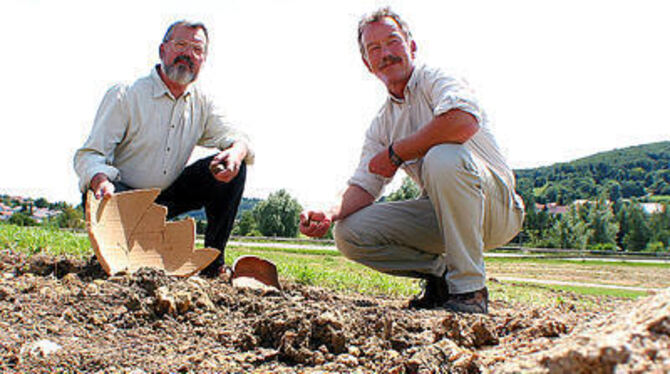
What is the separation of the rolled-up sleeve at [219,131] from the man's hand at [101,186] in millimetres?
1038

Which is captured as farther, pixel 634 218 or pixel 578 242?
pixel 634 218

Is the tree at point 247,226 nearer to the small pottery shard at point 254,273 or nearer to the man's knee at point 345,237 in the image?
the small pottery shard at point 254,273

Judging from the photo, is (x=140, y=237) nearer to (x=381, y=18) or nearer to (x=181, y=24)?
(x=181, y=24)

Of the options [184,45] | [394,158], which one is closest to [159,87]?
[184,45]

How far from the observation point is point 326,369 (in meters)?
1.65

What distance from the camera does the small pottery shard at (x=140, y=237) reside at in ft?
10.3

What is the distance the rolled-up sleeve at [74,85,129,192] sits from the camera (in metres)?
3.41

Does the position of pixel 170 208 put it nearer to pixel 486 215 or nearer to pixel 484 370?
pixel 486 215

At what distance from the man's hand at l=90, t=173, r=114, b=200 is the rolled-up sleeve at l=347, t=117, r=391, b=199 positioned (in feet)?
5.23

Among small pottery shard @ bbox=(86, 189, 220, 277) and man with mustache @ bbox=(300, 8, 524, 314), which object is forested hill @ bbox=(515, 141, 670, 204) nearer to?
man with mustache @ bbox=(300, 8, 524, 314)

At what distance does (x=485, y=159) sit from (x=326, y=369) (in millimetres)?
1978

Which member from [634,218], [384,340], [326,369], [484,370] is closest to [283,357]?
[326,369]

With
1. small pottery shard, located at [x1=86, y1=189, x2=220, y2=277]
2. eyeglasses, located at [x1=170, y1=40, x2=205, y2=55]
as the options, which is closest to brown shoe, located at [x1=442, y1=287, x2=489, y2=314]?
small pottery shard, located at [x1=86, y1=189, x2=220, y2=277]

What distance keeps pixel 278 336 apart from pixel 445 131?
157 centimetres
